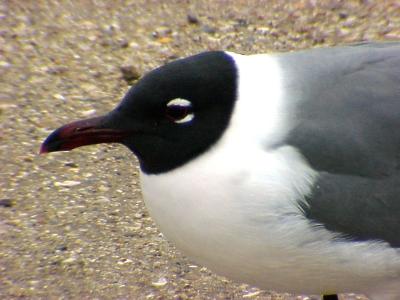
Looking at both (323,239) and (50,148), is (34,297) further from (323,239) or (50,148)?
(323,239)

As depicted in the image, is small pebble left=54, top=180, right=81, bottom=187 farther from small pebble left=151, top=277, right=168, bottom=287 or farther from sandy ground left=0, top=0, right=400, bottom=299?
small pebble left=151, top=277, right=168, bottom=287

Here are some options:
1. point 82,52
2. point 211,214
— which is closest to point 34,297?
point 211,214

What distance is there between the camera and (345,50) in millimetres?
3139

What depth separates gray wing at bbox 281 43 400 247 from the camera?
2795mm

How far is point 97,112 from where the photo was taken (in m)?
4.77

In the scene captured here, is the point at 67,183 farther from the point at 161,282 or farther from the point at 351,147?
the point at 351,147

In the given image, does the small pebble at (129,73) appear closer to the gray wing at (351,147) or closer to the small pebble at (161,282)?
the small pebble at (161,282)

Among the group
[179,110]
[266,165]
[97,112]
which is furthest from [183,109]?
[97,112]

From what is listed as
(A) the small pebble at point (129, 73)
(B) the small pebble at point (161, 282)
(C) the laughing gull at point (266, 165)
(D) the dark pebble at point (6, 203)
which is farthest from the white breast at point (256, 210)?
(A) the small pebble at point (129, 73)

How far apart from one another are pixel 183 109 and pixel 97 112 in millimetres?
2032

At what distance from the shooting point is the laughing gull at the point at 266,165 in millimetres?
2742

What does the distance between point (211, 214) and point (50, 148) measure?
1.87ft

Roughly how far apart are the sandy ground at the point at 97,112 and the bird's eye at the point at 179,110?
1030 mm

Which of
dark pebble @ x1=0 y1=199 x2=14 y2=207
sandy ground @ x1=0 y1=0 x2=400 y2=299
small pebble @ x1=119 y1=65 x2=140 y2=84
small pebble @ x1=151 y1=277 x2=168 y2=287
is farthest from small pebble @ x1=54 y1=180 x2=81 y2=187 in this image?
small pebble @ x1=119 y1=65 x2=140 y2=84
